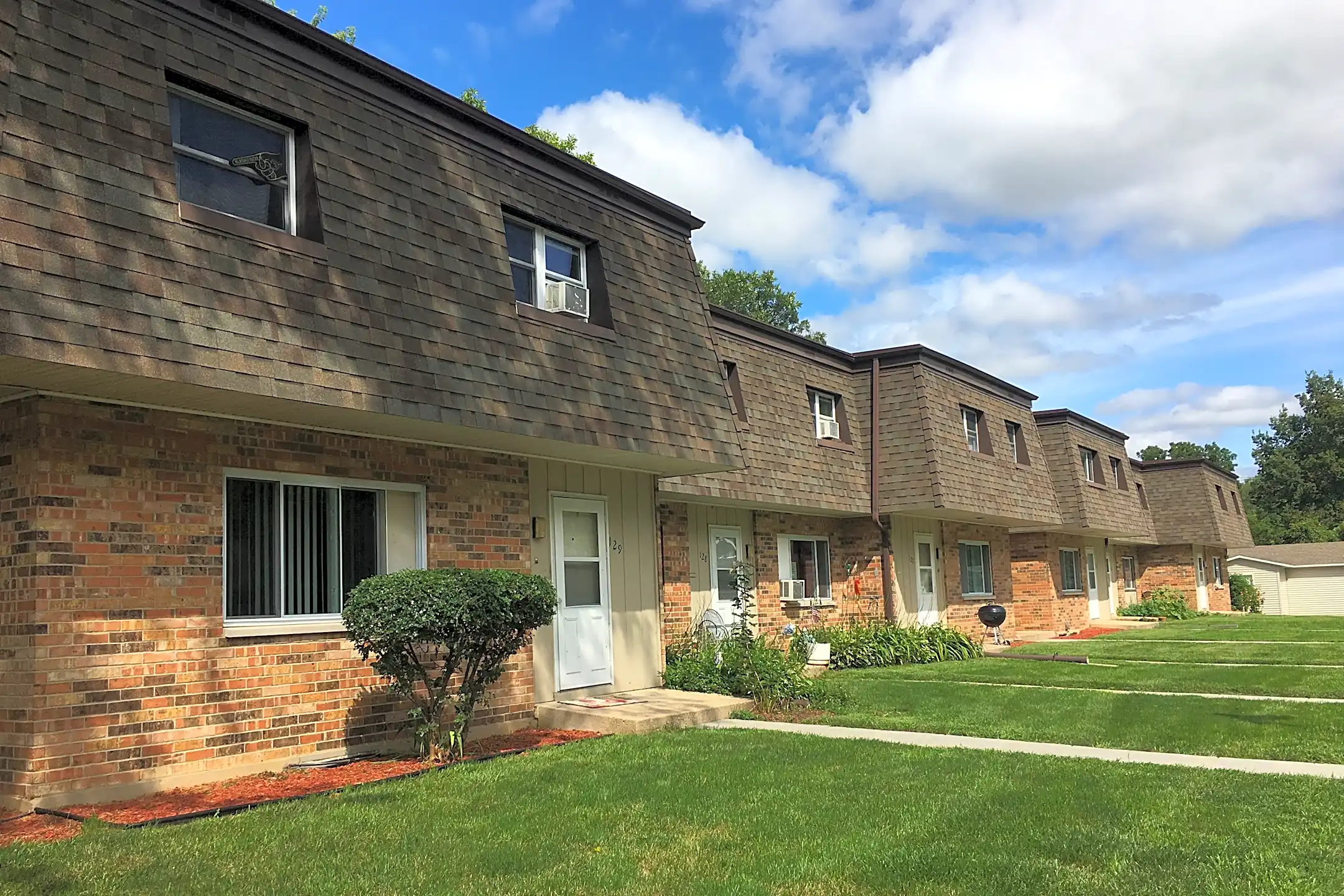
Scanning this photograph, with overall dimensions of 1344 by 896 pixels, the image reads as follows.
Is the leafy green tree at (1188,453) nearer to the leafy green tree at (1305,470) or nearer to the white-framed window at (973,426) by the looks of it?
the leafy green tree at (1305,470)

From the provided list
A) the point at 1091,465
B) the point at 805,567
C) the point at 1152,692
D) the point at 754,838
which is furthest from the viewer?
the point at 1091,465

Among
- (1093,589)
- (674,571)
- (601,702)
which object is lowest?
(601,702)

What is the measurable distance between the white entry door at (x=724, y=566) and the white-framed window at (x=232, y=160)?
9176mm

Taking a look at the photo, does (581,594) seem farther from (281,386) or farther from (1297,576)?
(1297,576)

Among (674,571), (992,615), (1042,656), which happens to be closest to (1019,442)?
(992,615)

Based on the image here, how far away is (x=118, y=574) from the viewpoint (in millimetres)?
7195

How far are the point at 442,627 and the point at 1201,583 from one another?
37.6 metres

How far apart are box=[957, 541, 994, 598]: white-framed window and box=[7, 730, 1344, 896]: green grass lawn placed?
609 inches

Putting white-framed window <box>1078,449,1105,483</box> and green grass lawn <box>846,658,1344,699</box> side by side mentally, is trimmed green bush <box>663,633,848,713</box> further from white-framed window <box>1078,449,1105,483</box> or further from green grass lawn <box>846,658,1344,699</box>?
white-framed window <box>1078,449,1105,483</box>

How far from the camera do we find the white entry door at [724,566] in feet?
52.2

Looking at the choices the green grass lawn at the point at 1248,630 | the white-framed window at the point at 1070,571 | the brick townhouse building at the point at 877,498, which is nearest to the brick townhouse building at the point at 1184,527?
the green grass lawn at the point at 1248,630

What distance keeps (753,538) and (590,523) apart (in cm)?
540

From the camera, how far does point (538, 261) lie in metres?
10.7

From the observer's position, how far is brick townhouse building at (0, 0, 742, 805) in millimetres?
6609
